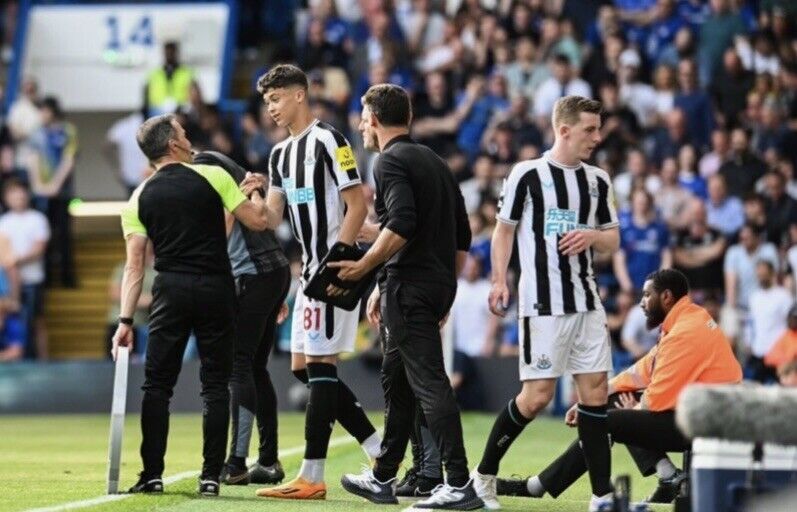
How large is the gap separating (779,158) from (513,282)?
320 centimetres

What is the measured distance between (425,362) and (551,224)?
976 mm

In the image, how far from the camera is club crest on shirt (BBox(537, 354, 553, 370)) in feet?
32.2

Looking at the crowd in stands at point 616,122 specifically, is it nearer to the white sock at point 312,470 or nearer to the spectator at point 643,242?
the spectator at point 643,242

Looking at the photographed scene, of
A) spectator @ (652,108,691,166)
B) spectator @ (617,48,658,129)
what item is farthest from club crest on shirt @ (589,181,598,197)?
spectator @ (617,48,658,129)

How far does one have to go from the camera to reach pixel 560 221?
991 centimetres

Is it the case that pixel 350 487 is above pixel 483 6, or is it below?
below

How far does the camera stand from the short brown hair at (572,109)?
9883mm

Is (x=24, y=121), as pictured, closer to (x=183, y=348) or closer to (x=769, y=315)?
(x=769, y=315)

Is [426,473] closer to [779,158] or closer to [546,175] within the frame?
[546,175]

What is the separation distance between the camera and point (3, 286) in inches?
906

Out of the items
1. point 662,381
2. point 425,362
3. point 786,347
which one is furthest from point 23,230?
point 662,381

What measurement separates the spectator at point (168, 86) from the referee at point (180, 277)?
1374 centimetres

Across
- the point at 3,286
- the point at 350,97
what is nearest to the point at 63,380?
the point at 3,286

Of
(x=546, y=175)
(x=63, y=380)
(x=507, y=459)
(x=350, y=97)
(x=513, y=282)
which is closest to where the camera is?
(x=546, y=175)
